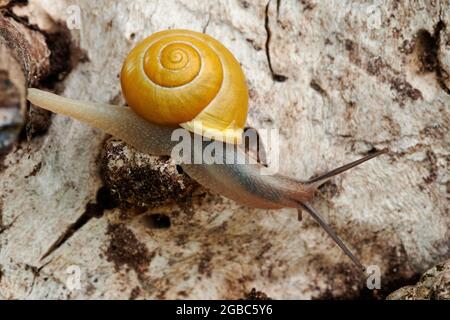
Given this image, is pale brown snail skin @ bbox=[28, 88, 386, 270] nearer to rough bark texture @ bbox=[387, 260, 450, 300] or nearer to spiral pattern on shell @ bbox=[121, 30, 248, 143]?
spiral pattern on shell @ bbox=[121, 30, 248, 143]

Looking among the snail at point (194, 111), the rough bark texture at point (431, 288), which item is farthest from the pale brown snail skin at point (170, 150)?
the rough bark texture at point (431, 288)

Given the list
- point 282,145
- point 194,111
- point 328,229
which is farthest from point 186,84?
point 328,229

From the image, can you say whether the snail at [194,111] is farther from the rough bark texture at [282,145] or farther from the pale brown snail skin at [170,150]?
the rough bark texture at [282,145]

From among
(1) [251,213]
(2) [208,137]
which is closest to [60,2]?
(2) [208,137]

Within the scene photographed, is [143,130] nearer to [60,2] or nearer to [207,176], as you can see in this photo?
[207,176]

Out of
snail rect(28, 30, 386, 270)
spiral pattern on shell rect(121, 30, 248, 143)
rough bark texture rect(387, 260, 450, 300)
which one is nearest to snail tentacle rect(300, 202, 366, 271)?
snail rect(28, 30, 386, 270)

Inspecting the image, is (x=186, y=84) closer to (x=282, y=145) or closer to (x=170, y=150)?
(x=170, y=150)
